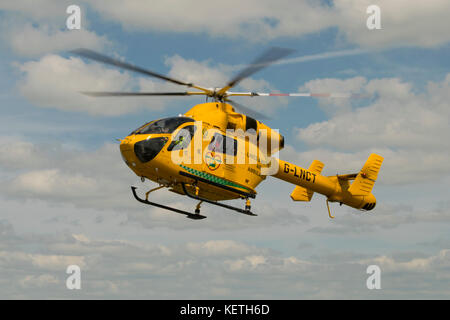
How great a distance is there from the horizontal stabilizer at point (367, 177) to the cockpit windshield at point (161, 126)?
15.9m

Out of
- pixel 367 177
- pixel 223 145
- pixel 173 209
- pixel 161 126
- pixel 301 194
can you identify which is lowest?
pixel 173 209

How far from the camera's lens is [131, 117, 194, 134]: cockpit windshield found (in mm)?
27672

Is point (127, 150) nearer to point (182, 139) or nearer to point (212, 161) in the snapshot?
point (182, 139)

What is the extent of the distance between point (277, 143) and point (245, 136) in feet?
8.58

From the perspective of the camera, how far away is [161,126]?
91.4ft

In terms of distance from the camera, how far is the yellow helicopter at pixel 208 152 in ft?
90.1

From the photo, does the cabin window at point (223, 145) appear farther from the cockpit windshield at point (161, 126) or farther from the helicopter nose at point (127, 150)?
the helicopter nose at point (127, 150)

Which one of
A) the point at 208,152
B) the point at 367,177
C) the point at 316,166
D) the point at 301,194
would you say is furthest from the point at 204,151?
the point at 367,177

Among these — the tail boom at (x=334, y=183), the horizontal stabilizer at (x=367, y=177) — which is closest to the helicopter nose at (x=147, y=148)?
the tail boom at (x=334, y=183)

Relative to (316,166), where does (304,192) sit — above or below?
below

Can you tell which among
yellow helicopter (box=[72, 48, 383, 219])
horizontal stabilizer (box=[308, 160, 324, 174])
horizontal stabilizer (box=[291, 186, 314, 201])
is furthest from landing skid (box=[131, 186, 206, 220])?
horizontal stabilizer (box=[308, 160, 324, 174])

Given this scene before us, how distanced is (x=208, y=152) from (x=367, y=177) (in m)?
15.3

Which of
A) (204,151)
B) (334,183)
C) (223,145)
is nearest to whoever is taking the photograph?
(204,151)

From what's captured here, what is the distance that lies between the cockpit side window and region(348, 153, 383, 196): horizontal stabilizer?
15196mm
